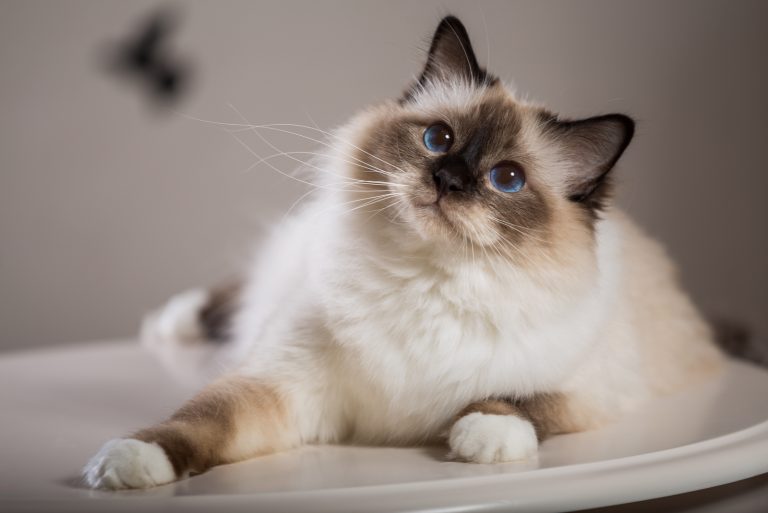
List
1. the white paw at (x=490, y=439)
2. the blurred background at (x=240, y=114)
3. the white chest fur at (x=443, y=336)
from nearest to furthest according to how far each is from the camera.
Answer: the white paw at (x=490, y=439), the white chest fur at (x=443, y=336), the blurred background at (x=240, y=114)

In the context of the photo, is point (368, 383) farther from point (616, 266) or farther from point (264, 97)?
point (264, 97)

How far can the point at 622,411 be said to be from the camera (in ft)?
7.07

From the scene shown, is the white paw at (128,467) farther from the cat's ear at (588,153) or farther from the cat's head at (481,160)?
the cat's ear at (588,153)

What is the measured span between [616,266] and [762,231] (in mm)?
2488

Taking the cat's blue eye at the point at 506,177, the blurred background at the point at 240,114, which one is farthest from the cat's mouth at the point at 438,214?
the blurred background at the point at 240,114

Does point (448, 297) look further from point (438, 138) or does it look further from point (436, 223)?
point (438, 138)

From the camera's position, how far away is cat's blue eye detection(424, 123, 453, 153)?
1.89 metres

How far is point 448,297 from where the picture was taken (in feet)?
6.01

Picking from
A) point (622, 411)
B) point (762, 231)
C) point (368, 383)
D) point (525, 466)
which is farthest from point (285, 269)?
point (762, 231)

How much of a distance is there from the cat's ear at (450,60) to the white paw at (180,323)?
1511mm

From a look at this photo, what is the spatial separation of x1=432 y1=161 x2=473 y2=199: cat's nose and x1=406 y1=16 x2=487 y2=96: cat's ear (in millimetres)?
367

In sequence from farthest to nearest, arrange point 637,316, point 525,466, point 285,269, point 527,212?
1. point 285,269
2. point 637,316
3. point 527,212
4. point 525,466

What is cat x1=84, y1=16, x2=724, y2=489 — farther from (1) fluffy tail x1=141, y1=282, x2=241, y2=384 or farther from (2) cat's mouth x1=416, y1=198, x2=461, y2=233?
(1) fluffy tail x1=141, y1=282, x2=241, y2=384

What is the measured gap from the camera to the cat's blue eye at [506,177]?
72.8 inches
